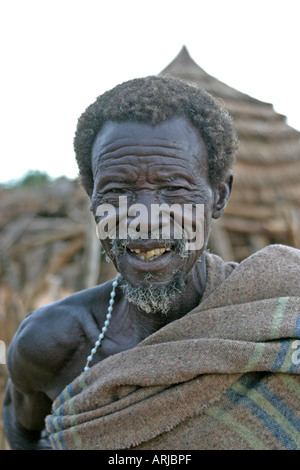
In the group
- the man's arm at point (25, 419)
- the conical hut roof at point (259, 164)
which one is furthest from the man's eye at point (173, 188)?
the conical hut roof at point (259, 164)

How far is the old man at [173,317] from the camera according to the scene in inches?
76.1

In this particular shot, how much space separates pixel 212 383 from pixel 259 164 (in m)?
3.85

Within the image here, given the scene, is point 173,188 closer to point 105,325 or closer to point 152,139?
point 152,139

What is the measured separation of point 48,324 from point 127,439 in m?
0.72

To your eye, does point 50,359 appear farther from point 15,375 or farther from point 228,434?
point 228,434

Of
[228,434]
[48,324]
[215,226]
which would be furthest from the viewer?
[215,226]

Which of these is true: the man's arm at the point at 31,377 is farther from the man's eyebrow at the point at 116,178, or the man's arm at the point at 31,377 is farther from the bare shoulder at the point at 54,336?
the man's eyebrow at the point at 116,178

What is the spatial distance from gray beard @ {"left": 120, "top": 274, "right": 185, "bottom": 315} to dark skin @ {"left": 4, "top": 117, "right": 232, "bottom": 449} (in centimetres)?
3

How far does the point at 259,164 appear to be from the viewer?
5.53m

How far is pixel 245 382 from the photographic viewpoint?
6.45ft

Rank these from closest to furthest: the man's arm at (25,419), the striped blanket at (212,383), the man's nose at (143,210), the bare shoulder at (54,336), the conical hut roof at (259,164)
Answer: the striped blanket at (212,383), the man's nose at (143,210), the bare shoulder at (54,336), the man's arm at (25,419), the conical hut roof at (259,164)

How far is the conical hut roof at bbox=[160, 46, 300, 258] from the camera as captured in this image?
213 inches
